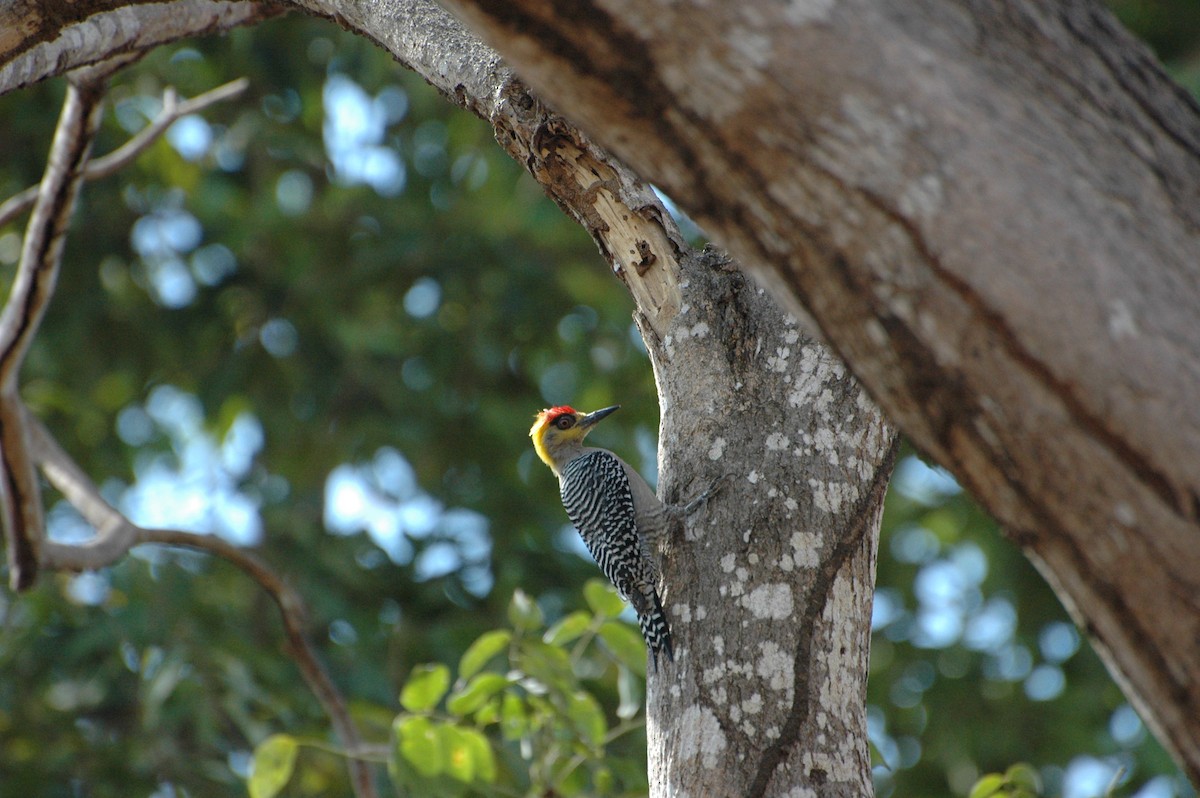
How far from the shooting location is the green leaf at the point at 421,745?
12.3 feet

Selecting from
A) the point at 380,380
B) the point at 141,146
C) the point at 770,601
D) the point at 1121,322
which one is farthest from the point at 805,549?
the point at 380,380

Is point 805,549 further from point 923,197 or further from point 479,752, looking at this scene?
point 923,197

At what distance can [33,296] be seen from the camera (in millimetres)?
4074

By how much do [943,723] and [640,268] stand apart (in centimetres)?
636

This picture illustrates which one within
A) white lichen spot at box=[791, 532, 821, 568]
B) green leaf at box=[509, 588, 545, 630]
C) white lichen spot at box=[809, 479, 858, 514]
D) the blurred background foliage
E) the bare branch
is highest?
white lichen spot at box=[809, 479, 858, 514]

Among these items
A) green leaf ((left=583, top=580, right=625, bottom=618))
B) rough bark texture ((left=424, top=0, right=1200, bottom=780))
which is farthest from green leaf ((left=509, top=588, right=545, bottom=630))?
rough bark texture ((left=424, top=0, right=1200, bottom=780))

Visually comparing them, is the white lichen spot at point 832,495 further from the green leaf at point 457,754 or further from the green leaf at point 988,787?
the green leaf at point 457,754

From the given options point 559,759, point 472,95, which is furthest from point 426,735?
point 472,95

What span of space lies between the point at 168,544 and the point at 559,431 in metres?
2.65

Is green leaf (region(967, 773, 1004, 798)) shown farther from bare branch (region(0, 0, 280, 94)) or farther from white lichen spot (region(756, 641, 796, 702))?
bare branch (region(0, 0, 280, 94))

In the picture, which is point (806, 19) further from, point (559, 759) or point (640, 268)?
point (559, 759)

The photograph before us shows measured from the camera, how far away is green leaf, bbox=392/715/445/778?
12.3ft

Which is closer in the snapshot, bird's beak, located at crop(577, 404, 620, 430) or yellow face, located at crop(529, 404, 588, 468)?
bird's beak, located at crop(577, 404, 620, 430)

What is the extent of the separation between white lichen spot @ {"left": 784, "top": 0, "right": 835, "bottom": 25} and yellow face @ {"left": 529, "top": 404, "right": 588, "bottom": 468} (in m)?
5.22
